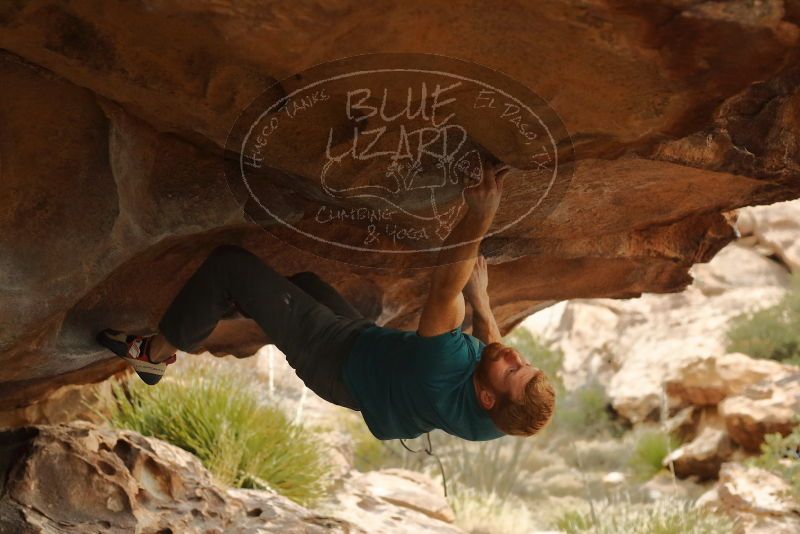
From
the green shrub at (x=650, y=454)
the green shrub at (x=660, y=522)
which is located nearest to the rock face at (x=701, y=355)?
the green shrub at (x=650, y=454)

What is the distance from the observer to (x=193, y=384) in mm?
6758

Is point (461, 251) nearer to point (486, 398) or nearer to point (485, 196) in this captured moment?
point (485, 196)

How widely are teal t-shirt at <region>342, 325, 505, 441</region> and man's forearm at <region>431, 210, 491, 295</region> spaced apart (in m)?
0.25

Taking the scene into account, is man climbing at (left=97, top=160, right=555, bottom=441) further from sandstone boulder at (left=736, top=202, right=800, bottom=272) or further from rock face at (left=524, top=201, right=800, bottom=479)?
sandstone boulder at (left=736, top=202, right=800, bottom=272)

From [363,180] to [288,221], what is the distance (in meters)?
0.52

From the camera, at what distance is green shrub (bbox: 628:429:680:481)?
11.6m

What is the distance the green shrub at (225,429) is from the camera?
639 cm

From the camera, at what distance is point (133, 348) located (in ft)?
12.9

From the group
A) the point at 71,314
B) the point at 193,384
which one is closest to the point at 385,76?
the point at 71,314

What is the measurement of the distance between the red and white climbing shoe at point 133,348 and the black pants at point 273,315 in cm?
28

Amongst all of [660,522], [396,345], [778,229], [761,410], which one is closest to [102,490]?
[396,345]

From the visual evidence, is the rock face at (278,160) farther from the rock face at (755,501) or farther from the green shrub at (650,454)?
the green shrub at (650,454)

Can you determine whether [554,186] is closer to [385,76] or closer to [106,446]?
[385,76]

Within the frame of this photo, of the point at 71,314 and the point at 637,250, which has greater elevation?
the point at 637,250
